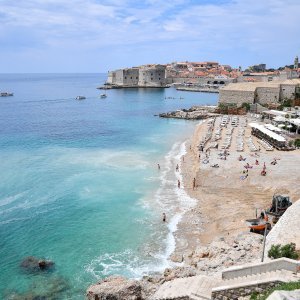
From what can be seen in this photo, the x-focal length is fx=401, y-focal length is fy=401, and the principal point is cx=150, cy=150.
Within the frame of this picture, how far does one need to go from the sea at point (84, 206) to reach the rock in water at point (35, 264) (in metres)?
0.26

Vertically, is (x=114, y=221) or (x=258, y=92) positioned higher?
(x=258, y=92)

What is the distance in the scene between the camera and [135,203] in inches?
980

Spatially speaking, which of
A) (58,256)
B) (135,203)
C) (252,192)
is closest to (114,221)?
(135,203)

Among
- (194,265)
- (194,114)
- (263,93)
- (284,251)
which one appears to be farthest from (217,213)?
(263,93)

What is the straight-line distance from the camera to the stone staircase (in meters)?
10.9

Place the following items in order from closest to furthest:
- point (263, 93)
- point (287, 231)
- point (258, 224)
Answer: point (287, 231)
point (258, 224)
point (263, 93)

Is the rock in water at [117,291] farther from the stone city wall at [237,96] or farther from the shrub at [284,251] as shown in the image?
the stone city wall at [237,96]

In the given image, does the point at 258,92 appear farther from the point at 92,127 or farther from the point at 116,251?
the point at 116,251

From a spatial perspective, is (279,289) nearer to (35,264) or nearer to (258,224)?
(258,224)

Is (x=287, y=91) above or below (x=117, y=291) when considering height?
above

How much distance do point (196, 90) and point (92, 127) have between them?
7607cm

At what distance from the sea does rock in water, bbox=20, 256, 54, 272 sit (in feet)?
0.86

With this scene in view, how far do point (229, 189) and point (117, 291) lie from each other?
14.9m

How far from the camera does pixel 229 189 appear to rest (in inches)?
1031
